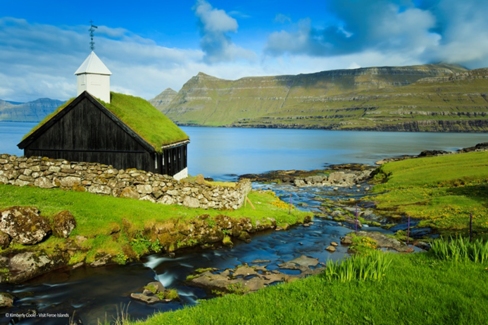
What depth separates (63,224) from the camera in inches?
813

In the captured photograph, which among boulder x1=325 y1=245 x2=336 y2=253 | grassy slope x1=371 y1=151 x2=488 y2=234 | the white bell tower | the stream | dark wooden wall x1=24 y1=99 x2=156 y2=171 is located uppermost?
the white bell tower

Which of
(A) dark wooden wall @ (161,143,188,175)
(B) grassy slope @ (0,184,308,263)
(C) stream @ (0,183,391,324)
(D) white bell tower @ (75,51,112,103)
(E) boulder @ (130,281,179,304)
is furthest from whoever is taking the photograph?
(A) dark wooden wall @ (161,143,188,175)

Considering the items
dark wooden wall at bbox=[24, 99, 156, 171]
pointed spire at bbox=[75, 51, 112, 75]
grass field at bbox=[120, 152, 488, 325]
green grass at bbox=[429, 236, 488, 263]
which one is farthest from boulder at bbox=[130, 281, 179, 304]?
pointed spire at bbox=[75, 51, 112, 75]

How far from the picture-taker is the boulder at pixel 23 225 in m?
19.1

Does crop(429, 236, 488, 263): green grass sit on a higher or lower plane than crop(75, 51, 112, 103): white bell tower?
lower

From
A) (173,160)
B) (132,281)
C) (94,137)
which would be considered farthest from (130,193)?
(173,160)

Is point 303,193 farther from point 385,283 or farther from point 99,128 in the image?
point 385,283

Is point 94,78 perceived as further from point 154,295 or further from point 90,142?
point 154,295

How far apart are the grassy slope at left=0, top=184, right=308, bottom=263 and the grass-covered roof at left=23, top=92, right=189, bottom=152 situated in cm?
765

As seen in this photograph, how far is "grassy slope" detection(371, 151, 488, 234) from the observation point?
30906 mm

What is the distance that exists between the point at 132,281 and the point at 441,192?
122 ft

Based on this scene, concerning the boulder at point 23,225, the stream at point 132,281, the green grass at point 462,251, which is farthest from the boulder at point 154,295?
the green grass at point 462,251

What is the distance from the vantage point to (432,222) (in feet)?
102

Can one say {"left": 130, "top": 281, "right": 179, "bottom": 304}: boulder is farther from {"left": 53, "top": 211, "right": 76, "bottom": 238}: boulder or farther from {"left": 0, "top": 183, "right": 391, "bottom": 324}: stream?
{"left": 53, "top": 211, "right": 76, "bottom": 238}: boulder
